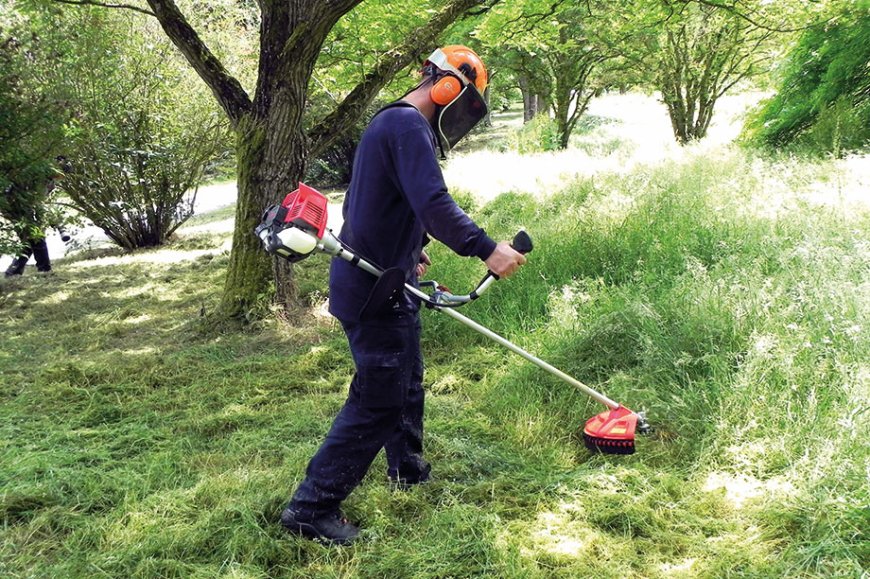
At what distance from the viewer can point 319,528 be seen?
2.58 m

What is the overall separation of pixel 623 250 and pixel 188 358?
3846 millimetres

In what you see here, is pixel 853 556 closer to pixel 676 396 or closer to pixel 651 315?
pixel 676 396

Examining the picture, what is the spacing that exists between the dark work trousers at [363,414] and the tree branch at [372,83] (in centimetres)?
366

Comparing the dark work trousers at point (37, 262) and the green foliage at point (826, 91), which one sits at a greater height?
the green foliage at point (826, 91)

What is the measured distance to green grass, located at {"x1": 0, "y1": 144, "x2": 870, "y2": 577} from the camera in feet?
8.11

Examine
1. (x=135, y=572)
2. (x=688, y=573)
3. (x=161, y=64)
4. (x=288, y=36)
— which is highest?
(x=161, y=64)

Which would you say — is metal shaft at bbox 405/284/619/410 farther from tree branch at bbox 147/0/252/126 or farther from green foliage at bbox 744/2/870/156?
green foliage at bbox 744/2/870/156

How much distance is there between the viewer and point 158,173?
1059cm

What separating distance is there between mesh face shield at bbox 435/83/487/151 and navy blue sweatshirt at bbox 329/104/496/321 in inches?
6.2

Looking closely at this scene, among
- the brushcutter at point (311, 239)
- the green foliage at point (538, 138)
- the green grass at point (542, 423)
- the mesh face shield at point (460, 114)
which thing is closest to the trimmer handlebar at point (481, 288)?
the brushcutter at point (311, 239)

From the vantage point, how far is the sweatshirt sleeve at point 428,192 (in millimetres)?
2271

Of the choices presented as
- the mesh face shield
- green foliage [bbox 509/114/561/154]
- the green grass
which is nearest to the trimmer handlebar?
the mesh face shield

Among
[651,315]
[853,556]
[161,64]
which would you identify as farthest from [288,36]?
[161,64]

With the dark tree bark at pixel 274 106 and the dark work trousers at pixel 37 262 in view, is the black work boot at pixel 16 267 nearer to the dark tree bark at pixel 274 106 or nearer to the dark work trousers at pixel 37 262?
the dark work trousers at pixel 37 262
